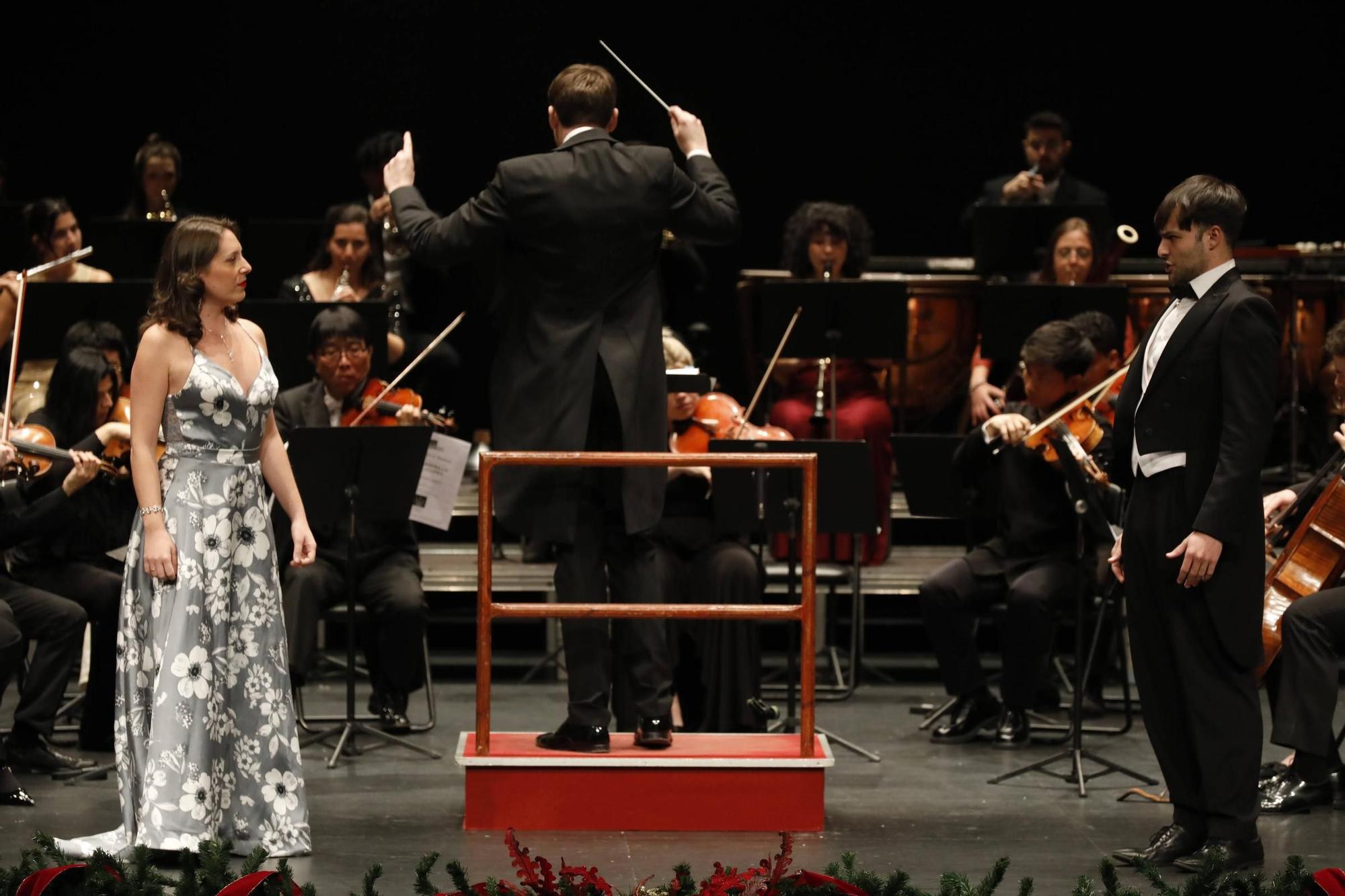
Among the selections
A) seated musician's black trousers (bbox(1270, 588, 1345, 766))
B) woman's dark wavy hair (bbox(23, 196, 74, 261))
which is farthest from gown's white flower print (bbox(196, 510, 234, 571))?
woman's dark wavy hair (bbox(23, 196, 74, 261))

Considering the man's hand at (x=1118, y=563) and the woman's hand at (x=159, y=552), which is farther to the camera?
the man's hand at (x=1118, y=563)

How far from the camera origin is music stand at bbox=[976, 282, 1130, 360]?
6.41 metres

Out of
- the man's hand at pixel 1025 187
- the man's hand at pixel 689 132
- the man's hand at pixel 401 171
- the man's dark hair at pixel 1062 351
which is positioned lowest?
the man's dark hair at pixel 1062 351

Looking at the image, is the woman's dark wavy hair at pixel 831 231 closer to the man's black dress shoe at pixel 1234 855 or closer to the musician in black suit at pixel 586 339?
the musician in black suit at pixel 586 339

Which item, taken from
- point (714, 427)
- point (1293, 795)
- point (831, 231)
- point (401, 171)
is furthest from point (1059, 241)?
point (401, 171)

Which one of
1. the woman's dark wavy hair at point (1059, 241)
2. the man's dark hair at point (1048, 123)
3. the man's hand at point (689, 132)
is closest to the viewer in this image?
the man's hand at point (689, 132)

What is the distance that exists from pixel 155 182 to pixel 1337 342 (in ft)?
14.9

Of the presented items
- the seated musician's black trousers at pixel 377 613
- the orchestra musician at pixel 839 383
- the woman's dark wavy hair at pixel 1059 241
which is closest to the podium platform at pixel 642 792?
the seated musician's black trousers at pixel 377 613

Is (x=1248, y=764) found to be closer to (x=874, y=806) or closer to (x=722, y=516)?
(x=874, y=806)

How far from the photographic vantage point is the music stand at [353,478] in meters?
5.28

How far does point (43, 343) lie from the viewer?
245 inches

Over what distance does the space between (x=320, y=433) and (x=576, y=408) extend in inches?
41.8

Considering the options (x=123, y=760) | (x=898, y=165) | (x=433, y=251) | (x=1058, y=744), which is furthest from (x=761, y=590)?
(x=898, y=165)

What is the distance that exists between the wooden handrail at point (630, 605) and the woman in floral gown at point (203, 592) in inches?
18.4
